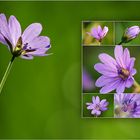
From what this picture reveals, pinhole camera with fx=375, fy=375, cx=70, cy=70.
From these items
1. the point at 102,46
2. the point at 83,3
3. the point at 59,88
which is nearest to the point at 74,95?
the point at 59,88

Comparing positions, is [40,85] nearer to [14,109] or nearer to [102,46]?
[14,109]

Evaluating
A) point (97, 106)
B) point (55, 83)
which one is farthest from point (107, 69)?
point (55, 83)

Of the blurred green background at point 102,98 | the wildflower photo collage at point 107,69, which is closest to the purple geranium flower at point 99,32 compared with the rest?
the wildflower photo collage at point 107,69

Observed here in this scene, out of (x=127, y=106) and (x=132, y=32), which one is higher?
(x=132, y=32)

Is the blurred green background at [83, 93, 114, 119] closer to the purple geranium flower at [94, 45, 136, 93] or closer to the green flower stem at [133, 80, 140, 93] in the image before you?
the purple geranium flower at [94, 45, 136, 93]

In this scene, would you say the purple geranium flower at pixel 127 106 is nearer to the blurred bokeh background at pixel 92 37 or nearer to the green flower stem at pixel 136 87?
the green flower stem at pixel 136 87

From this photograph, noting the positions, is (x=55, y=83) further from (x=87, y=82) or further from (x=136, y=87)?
(x=136, y=87)

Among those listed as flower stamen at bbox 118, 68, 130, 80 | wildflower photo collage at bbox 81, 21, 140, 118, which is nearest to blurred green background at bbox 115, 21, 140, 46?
wildflower photo collage at bbox 81, 21, 140, 118
